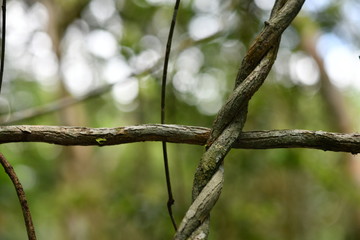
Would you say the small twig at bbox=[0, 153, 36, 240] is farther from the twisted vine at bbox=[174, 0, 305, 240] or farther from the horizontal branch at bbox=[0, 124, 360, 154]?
the twisted vine at bbox=[174, 0, 305, 240]

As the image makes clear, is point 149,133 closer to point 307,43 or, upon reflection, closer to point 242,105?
point 242,105

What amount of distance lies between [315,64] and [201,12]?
2.62 ft

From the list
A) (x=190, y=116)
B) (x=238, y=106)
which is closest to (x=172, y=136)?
(x=238, y=106)

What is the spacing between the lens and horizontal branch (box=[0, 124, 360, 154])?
327 mm

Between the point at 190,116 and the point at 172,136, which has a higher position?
the point at 190,116

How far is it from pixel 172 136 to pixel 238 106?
0.18 feet

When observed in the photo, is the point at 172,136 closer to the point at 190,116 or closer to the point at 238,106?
the point at 238,106

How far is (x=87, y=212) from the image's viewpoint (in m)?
2.67

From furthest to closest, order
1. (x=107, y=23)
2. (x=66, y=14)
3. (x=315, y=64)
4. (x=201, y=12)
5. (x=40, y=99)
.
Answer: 1. (x=40, y=99)
2. (x=66, y=14)
3. (x=107, y=23)
4. (x=315, y=64)
5. (x=201, y=12)

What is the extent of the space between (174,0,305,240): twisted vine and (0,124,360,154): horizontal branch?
0.01 m

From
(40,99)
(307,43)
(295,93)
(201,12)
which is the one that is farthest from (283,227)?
(40,99)

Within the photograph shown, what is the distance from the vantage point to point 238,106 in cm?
33

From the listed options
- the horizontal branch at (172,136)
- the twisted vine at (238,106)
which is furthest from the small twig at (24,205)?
the twisted vine at (238,106)

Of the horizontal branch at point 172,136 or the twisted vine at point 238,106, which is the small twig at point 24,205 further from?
the twisted vine at point 238,106
